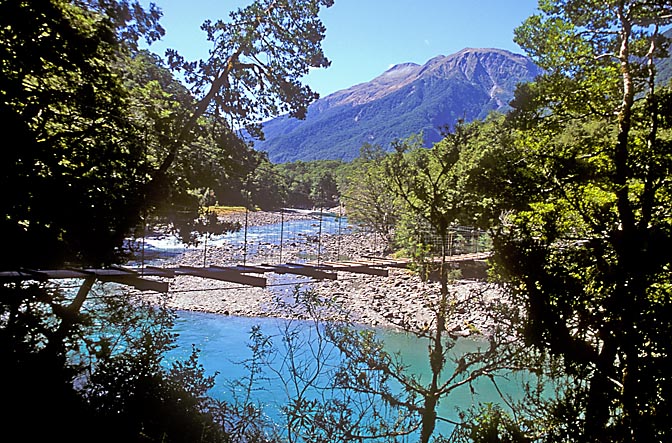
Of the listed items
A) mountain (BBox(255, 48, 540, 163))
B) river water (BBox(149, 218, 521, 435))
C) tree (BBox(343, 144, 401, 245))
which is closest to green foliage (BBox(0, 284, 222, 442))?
river water (BBox(149, 218, 521, 435))

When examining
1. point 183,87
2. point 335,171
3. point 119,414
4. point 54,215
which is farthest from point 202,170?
point 335,171

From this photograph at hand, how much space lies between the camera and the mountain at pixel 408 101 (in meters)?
60.0

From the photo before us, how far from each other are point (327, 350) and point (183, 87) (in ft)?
11.8

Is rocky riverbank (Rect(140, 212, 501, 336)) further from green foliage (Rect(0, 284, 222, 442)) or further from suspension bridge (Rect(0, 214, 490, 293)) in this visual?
green foliage (Rect(0, 284, 222, 442))

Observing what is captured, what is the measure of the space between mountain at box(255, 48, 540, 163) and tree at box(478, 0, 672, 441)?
41632 millimetres

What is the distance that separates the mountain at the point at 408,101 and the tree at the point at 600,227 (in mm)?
41632

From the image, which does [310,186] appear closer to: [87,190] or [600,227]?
[87,190]

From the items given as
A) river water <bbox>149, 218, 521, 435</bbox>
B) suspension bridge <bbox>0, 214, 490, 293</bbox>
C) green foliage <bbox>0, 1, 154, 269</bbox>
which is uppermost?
green foliage <bbox>0, 1, 154, 269</bbox>

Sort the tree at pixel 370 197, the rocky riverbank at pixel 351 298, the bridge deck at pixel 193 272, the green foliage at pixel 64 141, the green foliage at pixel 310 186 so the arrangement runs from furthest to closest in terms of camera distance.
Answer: the green foliage at pixel 310 186 < the tree at pixel 370 197 < the rocky riverbank at pixel 351 298 < the bridge deck at pixel 193 272 < the green foliage at pixel 64 141

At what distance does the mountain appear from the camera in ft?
197

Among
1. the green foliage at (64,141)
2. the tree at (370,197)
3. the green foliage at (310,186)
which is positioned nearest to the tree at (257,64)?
the green foliage at (64,141)

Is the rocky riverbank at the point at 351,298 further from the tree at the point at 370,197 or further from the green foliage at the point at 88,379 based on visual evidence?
the green foliage at the point at 88,379

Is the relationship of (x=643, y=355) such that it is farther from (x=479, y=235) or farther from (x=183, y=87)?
(x=183, y=87)

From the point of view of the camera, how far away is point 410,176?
19.9 ft
